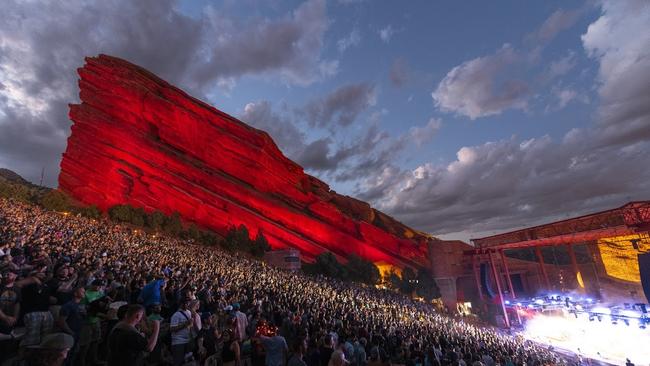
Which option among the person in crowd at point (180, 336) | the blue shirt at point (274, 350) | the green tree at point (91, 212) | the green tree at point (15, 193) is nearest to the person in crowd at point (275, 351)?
the blue shirt at point (274, 350)

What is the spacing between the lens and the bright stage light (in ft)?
73.2

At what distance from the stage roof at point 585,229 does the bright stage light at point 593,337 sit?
728 centimetres

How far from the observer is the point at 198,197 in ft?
190

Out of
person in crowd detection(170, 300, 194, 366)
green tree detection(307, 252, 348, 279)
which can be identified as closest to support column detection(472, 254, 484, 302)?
green tree detection(307, 252, 348, 279)

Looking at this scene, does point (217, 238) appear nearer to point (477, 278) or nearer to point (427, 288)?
point (427, 288)

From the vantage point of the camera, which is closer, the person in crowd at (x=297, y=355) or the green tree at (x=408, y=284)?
the person in crowd at (x=297, y=355)

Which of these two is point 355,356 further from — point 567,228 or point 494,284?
point 494,284

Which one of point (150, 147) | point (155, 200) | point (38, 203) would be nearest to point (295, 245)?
point (155, 200)

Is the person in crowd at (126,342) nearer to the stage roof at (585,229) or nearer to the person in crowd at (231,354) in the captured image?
the person in crowd at (231,354)

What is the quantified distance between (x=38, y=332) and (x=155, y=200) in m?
57.6

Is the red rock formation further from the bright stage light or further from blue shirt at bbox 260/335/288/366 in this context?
blue shirt at bbox 260/335/288/366

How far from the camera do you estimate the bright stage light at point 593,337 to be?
22.3 meters


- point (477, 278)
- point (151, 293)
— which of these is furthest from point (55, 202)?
point (477, 278)

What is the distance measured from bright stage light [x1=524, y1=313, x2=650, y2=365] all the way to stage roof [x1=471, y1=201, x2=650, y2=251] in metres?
7.28
